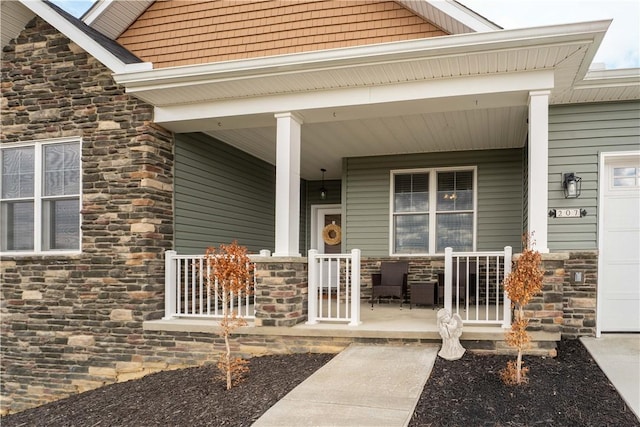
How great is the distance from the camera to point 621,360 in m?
4.72

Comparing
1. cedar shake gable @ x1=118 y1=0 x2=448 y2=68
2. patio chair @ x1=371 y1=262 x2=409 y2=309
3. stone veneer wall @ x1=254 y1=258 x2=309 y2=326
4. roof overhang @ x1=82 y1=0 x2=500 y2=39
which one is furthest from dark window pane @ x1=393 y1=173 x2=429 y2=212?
stone veneer wall @ x1=254 y1=258 x2=309 y2=326

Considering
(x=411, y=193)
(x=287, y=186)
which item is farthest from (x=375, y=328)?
(x=411, y=193)

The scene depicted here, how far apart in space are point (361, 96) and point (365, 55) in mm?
593

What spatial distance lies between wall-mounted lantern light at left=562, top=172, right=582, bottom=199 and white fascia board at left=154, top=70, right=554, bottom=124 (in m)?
1.38

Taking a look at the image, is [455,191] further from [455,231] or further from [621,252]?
[621,252]

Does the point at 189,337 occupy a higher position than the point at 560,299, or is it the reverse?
the point at 560,299

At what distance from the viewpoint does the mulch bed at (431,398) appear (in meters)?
3.46

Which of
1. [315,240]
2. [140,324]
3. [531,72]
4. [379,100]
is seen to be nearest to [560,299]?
[531,72]

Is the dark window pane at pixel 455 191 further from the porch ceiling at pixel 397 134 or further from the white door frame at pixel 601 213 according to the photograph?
the white door frame at pixel 601 213

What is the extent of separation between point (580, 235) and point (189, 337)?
16.1 ft

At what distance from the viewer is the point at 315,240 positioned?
33.8 feet

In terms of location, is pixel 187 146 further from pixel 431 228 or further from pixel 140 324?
pixel 431 228

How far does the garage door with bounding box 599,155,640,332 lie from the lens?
5.70m

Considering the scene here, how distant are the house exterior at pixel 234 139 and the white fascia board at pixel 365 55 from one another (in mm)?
21
